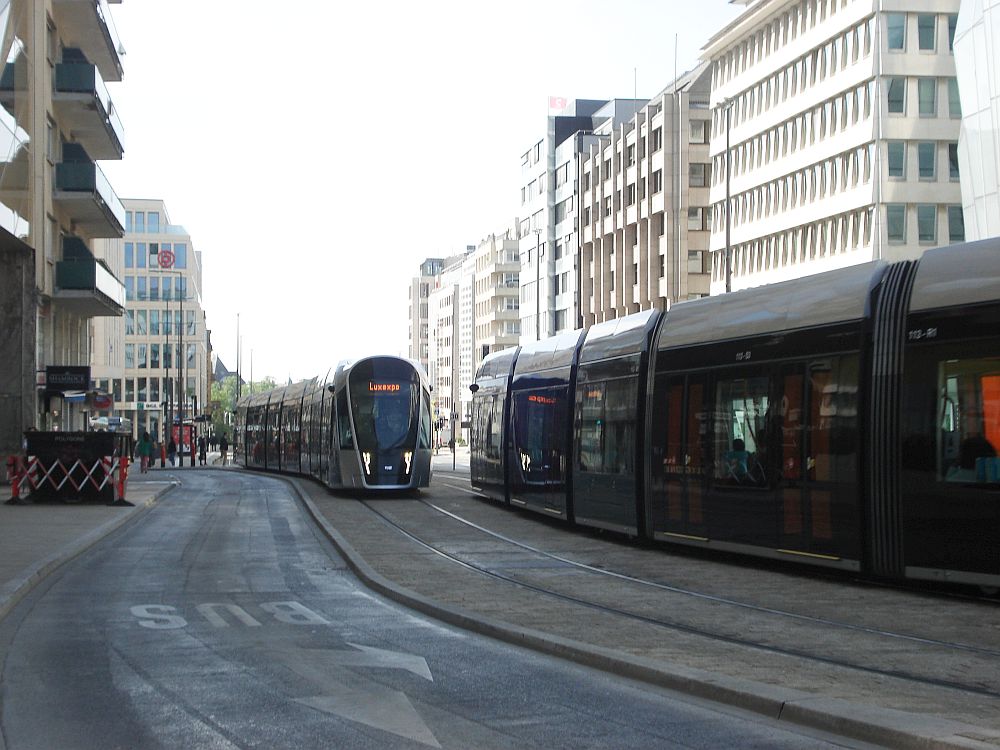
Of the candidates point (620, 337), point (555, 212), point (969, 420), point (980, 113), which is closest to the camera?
point (969, 420)

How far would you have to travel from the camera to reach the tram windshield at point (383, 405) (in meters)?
34.4

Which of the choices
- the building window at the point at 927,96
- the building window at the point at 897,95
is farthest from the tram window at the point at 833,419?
the building window at the point at 927,96

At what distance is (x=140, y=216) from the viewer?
436ft

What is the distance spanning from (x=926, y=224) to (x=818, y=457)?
5161 centimetres

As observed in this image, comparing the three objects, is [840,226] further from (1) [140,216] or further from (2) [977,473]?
(1) [140,216]

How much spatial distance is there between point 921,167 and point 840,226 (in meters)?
4.67

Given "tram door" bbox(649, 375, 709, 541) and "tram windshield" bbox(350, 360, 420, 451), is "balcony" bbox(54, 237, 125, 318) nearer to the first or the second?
"tram windshield" bbox(350, 360, 420, 451)

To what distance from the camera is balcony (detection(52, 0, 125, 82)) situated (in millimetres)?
45628

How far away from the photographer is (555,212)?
114 meters

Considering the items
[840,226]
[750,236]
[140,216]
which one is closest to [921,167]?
[840,226]

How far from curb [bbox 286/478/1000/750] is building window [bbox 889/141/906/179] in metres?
55.9

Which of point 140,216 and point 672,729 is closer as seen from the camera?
point 672,729

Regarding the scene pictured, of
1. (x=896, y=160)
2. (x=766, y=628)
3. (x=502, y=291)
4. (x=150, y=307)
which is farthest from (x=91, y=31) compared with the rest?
(x=502, y=291)

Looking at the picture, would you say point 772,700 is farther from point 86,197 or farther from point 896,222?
point 896,222
